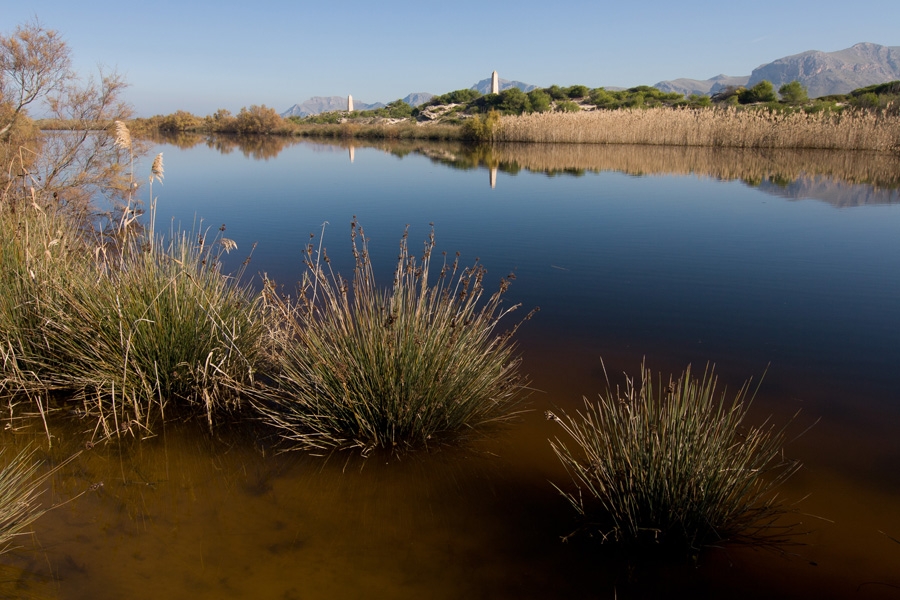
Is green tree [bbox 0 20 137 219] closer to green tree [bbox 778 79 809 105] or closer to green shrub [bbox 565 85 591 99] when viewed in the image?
green tree [bbox 778 79 809 105]

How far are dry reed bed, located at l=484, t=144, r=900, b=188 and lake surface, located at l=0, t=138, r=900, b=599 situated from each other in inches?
243

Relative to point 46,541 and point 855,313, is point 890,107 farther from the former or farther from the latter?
point 46,541

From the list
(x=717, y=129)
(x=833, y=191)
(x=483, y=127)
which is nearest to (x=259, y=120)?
(x=483, y=127)

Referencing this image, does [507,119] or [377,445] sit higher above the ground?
[507,119]

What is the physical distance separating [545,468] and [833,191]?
11.9 m

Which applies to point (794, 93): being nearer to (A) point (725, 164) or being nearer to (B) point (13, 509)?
(A) point (725, 164)

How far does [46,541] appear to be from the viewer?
2.29 meters

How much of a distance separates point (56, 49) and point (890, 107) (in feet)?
81.1

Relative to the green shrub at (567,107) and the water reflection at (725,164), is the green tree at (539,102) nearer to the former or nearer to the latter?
the green shrub at (567,107)

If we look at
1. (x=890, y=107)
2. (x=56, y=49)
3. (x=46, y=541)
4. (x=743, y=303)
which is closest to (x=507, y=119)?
(x=890, y=107)

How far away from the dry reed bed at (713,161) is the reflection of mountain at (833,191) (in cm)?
60

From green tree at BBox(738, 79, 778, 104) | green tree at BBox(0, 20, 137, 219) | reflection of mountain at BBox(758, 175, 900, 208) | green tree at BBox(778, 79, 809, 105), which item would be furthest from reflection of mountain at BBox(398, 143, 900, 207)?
green tree at BBox(738, 79, 778, 104)

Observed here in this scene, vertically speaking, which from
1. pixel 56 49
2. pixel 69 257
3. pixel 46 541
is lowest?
pixel 46 541

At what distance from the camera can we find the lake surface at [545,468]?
2188mm
